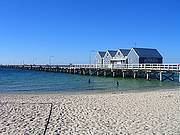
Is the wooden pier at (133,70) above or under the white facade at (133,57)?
under

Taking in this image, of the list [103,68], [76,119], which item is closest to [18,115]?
[76,119]

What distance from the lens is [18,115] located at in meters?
10.2

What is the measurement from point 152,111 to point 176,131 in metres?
3.52

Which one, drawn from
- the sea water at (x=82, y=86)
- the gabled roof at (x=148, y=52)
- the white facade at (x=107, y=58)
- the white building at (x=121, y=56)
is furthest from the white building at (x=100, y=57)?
the sea water at (x=82, y=86)

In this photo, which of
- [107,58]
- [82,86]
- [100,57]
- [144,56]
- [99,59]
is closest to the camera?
[82,86]

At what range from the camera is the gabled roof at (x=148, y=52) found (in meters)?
50.1

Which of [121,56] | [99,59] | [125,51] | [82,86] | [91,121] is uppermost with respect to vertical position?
[125,51]

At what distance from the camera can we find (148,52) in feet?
169

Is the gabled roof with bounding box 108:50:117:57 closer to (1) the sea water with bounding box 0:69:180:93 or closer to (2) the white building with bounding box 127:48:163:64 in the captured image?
(2) the white building with bounding box 127:48:163:64

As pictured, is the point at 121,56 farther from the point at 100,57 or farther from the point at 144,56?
the point at 100,57

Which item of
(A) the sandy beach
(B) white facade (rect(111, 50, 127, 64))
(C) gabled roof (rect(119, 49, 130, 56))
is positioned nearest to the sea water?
(A) the sandy beach

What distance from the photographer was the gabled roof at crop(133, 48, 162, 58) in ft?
164

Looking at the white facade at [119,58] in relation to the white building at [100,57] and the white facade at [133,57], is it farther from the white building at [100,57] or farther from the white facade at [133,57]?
the white building at [100,57]

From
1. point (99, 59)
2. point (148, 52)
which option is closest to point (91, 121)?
point (148, 52)
